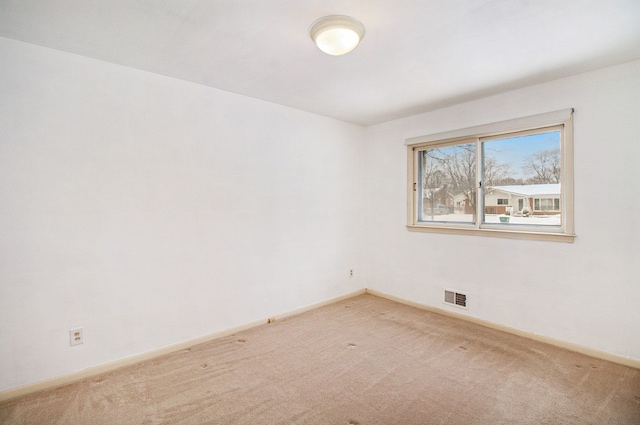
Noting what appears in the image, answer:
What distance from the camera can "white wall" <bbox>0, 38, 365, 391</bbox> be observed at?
7.05 ft

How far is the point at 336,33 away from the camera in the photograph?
75.8 inches

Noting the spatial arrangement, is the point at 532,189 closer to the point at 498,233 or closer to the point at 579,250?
the point at 498,233

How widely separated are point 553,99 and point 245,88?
114 inches

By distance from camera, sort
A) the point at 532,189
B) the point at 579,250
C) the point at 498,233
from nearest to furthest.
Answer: the point at 579,250 < the point at 532,189 < the point at 498,233

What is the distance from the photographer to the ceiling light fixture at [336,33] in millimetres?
1862

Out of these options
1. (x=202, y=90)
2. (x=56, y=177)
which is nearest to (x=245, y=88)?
(x=202, y=90)

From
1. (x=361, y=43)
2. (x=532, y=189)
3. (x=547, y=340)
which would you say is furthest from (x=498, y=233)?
(x=361, y=43)

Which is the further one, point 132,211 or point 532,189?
point 532,189

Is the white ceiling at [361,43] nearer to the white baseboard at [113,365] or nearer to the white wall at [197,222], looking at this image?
the white wall at [197,222]

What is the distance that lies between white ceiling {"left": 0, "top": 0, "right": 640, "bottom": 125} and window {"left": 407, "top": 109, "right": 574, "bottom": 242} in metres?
0.55

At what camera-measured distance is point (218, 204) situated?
3.05 metres

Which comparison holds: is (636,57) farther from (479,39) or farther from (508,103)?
(479,39)

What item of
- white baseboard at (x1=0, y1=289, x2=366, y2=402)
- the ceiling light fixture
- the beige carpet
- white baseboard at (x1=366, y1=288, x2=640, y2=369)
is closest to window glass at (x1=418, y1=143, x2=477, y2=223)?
white baseboard at (x1=366, y1=288, x2=640, y2=369)

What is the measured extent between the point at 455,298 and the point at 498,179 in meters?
1.42
